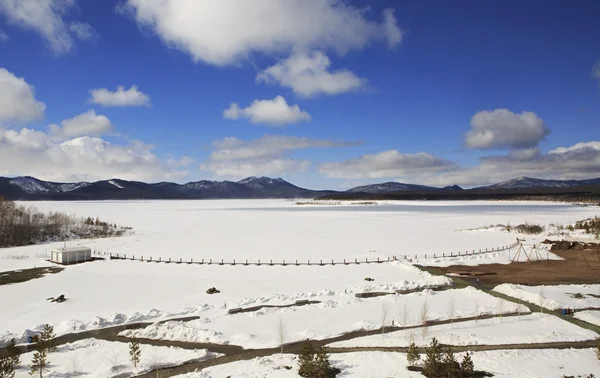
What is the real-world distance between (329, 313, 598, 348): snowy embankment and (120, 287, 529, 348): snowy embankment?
1.53 metres

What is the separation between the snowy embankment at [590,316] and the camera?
73.8 ft

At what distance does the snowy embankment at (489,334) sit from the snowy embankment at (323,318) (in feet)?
5.02

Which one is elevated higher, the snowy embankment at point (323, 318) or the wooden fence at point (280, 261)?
the wooden fence at point (280, 261)

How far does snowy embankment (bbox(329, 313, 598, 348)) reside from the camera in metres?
19.4

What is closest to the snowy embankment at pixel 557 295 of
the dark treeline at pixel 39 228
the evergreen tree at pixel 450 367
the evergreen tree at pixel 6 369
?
the evergreen tree at pixel 450 367

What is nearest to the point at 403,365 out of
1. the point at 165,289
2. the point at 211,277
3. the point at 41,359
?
the point at 41,359

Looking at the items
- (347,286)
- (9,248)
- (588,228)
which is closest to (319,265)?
(347,286)

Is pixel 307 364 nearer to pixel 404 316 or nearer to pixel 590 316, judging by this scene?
pixel 404 316

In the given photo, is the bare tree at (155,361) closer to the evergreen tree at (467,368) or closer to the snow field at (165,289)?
the snow field at (165,289)

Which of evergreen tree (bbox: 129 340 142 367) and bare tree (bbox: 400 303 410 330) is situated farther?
bare tree (bbox: 400 303 410 330)

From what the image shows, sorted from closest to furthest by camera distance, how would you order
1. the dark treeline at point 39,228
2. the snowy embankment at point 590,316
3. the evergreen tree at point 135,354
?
1. the evergreen tree at point 135,354
2. the snowy embankment at point 590,316
3. the dark treeline at point 39,228

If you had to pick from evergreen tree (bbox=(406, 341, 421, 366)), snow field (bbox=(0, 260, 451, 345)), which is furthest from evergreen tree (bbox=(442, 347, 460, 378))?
snow field (bbox=(0, 260, 451, 345))

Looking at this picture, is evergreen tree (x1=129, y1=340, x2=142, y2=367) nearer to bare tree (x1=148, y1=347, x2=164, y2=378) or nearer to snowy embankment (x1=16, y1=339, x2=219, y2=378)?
snowy embankment (x1=16, y1=339, x2=219, y2=378)

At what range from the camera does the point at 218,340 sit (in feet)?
66.2
